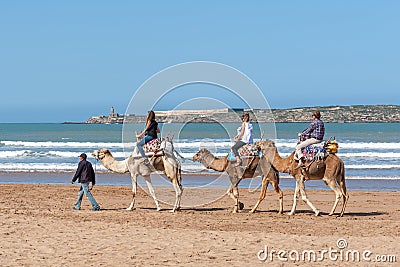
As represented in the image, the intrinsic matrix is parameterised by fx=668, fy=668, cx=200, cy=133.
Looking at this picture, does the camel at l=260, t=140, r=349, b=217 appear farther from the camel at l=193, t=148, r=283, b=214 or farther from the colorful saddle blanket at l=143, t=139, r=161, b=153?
the colorful saddle blanket at l=143, t=139, r=161, b=153

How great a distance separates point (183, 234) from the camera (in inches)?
521

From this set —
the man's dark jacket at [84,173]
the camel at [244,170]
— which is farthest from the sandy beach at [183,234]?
the man's dark jacket at [84,173]

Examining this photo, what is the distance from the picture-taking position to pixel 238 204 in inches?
690

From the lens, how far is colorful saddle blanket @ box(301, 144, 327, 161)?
16.3m

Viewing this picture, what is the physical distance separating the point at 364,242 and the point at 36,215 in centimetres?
768

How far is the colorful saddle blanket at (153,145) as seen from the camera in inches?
666

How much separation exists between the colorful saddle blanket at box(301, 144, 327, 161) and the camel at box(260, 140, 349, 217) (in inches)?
4.9

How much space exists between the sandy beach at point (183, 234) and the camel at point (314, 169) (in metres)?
0.69

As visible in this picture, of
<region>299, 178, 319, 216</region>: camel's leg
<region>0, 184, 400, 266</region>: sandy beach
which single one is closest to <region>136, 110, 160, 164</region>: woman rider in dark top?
<region>0, 184, 400, 266</region>: sandy beach

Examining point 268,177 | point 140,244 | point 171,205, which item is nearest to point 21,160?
point 171,205

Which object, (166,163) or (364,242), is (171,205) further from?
(364,242)

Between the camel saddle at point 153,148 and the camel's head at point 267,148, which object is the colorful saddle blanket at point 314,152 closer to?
the camel's head at point 267,148

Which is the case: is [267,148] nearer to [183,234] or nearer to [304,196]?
[304,196]

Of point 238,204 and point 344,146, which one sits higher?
point 344,146
